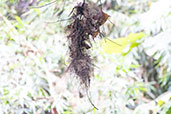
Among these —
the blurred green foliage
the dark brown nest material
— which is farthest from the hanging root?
the blurred green foliage

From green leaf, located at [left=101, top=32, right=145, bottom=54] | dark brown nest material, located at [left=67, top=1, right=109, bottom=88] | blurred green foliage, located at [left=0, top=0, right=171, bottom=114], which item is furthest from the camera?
green leaf, located at [left=101, top=32, right=145, bottom=54]

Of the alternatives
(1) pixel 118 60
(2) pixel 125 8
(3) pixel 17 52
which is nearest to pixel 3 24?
(3) pixel 17 52

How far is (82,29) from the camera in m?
1.07

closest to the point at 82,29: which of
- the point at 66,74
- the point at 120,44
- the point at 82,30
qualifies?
the point at 82,30

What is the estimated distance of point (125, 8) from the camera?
312 centimetres

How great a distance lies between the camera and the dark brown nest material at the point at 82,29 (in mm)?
1062

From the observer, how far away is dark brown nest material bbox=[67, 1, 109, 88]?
3.49ft

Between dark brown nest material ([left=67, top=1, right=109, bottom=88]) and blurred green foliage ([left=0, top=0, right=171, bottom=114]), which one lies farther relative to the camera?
blurred green foliage ([left=0, top=0, right=171, bottom=114])

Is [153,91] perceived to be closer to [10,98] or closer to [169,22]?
[169,22]

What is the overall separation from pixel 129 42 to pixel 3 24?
0.85m

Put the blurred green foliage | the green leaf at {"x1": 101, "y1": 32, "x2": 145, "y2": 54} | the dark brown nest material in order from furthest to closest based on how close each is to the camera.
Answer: the green leaf at {"x1": 101, "y1": 32, "x2": 145, "y2": 54}
the blurred green foliage
the dark brown nest material

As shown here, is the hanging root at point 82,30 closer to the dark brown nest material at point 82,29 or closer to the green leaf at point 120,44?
the dark brown nest material at point 82,29

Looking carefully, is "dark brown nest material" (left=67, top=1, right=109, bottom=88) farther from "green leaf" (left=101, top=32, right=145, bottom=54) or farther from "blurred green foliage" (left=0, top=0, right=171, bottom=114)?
"green leaf" (left=101, top=32, right=145, bottom=54)

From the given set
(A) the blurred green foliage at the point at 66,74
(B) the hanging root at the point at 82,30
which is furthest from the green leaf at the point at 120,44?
(B) the hanging root at the point at 82,30
